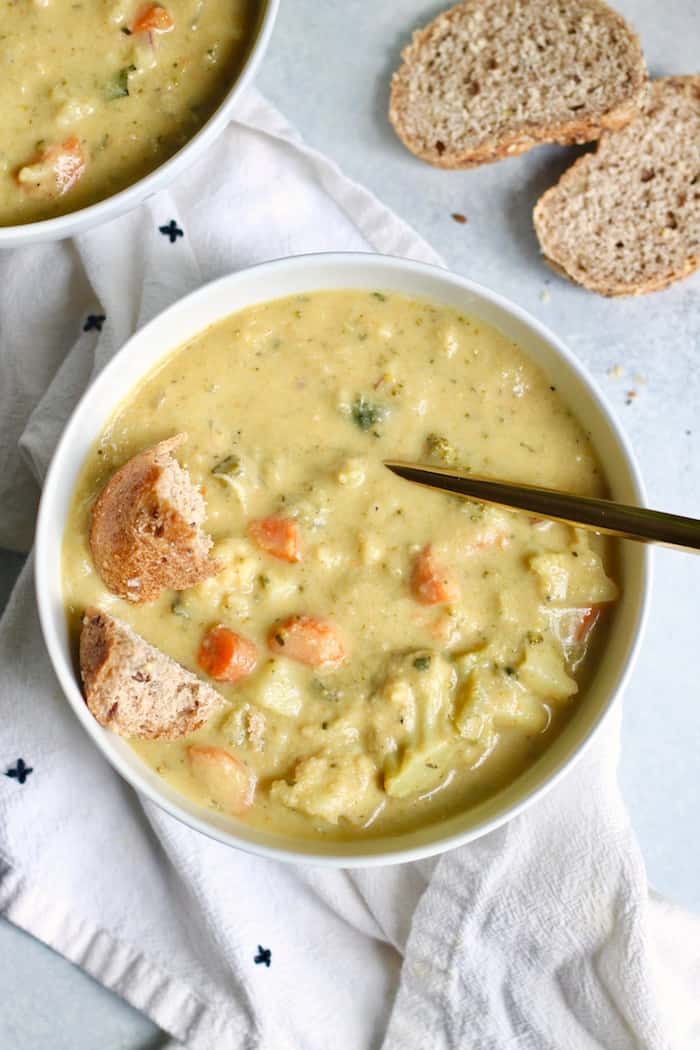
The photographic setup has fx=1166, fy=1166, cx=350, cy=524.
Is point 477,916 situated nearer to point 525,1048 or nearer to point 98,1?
point 525,1048

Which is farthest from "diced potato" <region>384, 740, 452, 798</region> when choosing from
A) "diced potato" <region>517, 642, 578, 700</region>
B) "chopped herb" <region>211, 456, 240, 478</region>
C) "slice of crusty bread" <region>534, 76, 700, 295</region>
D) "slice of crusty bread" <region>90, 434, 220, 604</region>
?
"slice of crusty bread" <region>534, 76, 700, 295</region>

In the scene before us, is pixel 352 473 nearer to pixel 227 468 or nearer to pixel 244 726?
pixel 227 468

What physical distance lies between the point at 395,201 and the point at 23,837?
2.28 meters

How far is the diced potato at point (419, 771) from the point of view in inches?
115

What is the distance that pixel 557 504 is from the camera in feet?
9.32

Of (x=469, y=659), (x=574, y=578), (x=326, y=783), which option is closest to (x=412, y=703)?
(x=469, y=659)

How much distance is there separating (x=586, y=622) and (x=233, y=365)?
1.14 metres

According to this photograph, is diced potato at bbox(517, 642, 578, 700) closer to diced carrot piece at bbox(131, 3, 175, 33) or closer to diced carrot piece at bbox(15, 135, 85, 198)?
diced carrot piece at bbox(15, 135, 85, 198)

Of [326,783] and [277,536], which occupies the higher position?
[277,536]

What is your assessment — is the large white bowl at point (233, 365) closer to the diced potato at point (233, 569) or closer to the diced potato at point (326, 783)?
the diced potato at point (326, 783)

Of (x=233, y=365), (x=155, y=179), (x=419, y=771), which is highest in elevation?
(x=155, y=179)

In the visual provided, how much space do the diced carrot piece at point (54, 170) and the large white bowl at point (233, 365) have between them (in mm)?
527

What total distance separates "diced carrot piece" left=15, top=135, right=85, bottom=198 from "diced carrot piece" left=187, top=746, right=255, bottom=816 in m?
1.54

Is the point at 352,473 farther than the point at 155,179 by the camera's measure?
No
